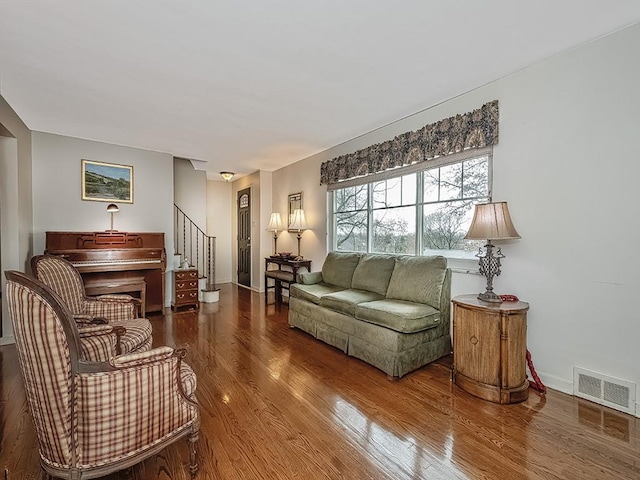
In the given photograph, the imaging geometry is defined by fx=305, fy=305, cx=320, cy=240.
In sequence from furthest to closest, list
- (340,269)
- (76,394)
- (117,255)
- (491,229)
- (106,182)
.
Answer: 1. (106,182)
2. (117,255)
3. (340,269)
4. (491,229)
5. (76,394)

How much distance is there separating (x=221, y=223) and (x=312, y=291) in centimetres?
475

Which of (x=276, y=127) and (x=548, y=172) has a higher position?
(x=276, y=127)

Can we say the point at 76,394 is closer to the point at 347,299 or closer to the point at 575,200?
the point at 347,299

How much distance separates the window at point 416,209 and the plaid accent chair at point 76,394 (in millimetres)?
2908

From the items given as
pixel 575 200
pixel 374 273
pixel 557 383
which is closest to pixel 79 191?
pixel 374 273

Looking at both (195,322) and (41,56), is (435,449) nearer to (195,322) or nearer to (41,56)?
(195,322)

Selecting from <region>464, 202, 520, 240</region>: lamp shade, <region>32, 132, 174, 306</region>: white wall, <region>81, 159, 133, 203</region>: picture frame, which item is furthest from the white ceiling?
<region>464, 202, 520, 240</region>: lamp shade

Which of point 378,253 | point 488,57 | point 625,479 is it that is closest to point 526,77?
point 488,57

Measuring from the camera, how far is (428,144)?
3336 millimetres

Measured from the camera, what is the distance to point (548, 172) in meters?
2.52

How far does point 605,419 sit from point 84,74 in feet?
15.8

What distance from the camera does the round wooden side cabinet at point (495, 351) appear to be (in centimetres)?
228

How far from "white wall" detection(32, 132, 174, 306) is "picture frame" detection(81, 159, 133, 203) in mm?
62

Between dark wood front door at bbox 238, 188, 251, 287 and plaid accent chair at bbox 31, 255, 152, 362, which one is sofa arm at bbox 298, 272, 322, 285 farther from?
dark wood front door at bbox 238, 188, 251, 287
